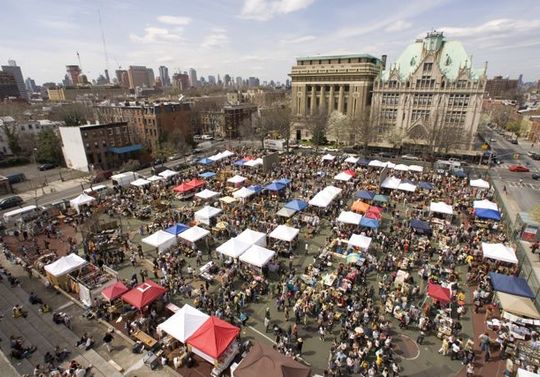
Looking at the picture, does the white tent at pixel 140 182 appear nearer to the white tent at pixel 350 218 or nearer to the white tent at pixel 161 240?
the white tent at pixel 161 240

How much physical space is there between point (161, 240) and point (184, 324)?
1064 cm

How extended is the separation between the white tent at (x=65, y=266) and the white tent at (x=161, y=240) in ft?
15.8

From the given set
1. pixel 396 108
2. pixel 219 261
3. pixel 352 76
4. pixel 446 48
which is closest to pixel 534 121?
pixel 446 48

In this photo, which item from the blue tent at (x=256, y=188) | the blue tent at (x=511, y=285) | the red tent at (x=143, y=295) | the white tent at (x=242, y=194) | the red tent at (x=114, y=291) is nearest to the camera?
the red tent at (x=143, y=295)

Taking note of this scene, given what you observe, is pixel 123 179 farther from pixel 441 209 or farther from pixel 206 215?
pixel 441 209

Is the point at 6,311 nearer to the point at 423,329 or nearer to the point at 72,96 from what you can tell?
the point at 423,329

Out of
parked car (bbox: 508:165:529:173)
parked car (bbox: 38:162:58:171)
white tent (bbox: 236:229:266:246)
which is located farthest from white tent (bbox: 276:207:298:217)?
parked car (bbox: 38:162:58:171)

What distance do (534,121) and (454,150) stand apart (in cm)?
3974

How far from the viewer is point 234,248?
901 inches

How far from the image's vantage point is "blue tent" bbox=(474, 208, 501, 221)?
91.1ft

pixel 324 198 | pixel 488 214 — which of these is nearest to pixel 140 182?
pixel 324 198

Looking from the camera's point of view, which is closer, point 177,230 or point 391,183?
point 177,230

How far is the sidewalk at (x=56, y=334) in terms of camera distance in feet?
48.7

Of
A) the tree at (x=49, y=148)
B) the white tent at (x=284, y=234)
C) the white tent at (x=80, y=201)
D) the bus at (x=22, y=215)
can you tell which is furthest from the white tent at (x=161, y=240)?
the tree at (x=49, y=148)
